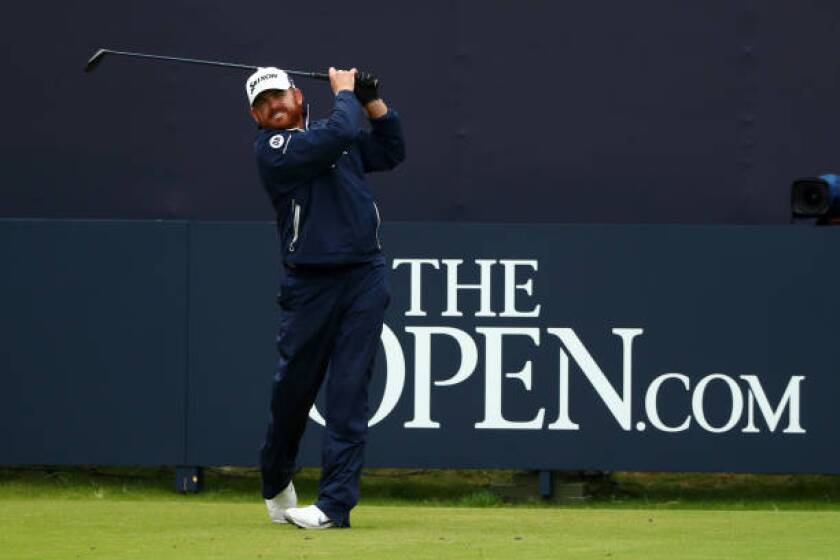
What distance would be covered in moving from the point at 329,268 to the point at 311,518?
0.93 m

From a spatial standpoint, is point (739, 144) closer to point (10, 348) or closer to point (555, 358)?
point (555, 358)

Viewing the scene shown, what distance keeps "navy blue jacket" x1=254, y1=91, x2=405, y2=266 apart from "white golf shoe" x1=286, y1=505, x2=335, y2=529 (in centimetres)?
93

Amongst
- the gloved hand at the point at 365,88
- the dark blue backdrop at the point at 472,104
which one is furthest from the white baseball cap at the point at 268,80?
the dark blue backdrop at the point at 472,104

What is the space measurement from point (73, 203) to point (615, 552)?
4827 millimetres

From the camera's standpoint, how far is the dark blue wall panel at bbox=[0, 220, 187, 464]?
31.2 feet

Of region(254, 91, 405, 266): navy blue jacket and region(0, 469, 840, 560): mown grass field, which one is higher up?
region(254, 91, 405, 266): navy blue jacket

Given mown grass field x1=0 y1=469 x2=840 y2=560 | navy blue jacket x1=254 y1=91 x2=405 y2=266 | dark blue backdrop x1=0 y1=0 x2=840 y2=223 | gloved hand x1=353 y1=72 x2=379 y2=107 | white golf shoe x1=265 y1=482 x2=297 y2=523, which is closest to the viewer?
mown grass field x1=0 y1=469 x2=840 y2=560

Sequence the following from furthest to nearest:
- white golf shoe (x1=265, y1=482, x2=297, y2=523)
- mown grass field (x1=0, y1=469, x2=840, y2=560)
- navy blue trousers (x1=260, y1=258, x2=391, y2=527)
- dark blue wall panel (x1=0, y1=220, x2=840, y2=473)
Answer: dark blue wall panel (x1=0, y1=220, x2=840, y2=473) < white golf shoe (x1=265, y1=482, x2=297, y2=523) < navy blue trousers (x1=260, y1=258, x2=391, y2=527) < mown grass field (x1=0, y1=469, x2=840, y2=560)

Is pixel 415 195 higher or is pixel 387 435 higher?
pixel 415 195

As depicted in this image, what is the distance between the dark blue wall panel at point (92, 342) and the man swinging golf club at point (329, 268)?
221 centimetres

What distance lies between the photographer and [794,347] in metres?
9.30

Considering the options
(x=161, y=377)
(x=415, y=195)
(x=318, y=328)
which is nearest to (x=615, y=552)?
Result: (x=318, y=328)

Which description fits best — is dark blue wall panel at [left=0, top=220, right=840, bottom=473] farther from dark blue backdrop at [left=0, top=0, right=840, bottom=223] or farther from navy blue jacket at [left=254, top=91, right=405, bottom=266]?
navy blue jacket at [left=254, top=91, right=405, bottom=266]

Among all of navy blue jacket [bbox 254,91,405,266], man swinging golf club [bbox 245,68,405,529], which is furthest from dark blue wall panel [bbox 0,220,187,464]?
navy blue jacket [bbox 254,91,405,266]
